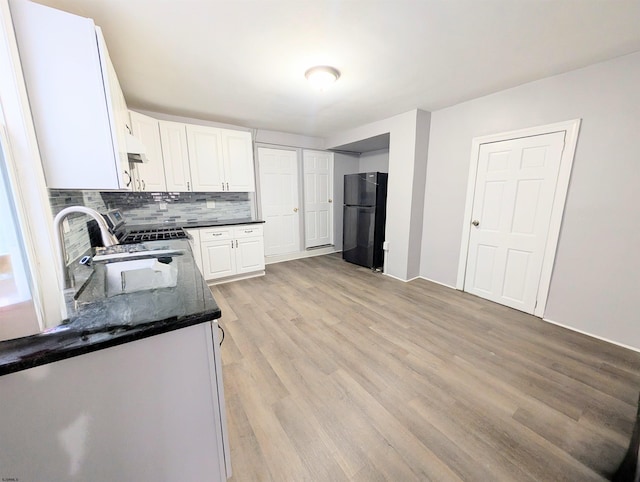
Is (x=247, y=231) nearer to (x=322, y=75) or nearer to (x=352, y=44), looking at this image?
(x=322, y=75)

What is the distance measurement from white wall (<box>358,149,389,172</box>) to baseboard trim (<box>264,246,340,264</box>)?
6.10ft

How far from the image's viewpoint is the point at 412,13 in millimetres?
1468

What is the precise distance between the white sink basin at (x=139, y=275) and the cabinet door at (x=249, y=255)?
6.49 ft

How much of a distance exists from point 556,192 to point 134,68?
157 inches

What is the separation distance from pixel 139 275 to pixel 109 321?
0.81 metres

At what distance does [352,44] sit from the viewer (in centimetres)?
178

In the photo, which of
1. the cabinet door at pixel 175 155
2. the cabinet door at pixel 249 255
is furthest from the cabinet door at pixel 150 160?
the cabinet door at pixel 249 255

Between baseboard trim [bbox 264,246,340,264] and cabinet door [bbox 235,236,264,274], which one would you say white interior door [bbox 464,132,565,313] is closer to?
baseboard trim [bbox 264,246,340,264]

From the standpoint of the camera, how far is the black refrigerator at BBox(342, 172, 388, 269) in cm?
396

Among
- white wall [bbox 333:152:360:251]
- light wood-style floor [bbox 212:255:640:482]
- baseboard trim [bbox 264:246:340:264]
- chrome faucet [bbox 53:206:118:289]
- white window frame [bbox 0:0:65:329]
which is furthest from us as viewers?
white wall [bbox 333:152:360:251]

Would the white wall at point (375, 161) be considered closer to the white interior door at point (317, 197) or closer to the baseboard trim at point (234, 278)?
the white interior door at point (317, 197)

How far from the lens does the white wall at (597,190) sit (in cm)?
195

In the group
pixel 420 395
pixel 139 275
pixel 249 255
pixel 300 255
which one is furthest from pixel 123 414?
pixel 300 255

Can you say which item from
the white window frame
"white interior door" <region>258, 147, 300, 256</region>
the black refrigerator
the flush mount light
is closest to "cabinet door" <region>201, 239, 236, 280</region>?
"white interior door" <region>258, 147, 300, 256</region>
